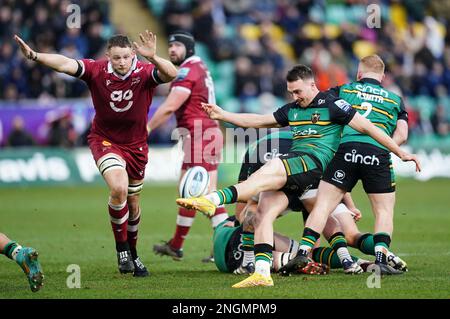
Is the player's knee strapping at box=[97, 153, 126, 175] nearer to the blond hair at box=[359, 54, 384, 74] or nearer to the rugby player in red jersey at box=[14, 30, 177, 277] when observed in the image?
the rugby player in red jersey at box=[14, 30, 177, 277]

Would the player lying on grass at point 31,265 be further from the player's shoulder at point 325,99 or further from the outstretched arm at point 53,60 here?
the player's shoulder at point 325,99

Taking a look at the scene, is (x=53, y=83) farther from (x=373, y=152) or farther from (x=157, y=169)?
(x=373, y=152)

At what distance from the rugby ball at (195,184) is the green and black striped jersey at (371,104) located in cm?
167

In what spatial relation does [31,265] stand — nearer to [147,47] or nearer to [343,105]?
[147,47]

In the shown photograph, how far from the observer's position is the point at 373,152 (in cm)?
1010

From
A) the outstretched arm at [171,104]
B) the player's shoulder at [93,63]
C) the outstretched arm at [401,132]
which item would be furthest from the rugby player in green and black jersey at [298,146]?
the outstretched arm at [171,104]

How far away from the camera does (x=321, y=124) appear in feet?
31.2

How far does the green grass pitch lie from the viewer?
852 centimetres

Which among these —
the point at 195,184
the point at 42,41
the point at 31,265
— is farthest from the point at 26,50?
the point at 42,41

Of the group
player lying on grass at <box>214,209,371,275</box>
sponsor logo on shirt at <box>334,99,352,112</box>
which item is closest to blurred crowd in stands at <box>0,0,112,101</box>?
player lying on grass at <box>214,209,371,275</box>

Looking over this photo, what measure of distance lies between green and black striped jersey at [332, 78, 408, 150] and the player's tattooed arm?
187 centimetres

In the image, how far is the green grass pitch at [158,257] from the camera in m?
8.52

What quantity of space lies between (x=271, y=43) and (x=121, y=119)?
58.8 ft
